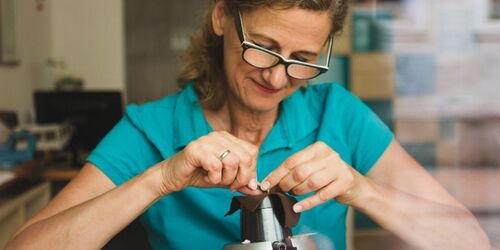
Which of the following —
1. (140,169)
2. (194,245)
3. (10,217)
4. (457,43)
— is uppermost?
(457,43)

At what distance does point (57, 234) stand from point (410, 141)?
485 millimetres

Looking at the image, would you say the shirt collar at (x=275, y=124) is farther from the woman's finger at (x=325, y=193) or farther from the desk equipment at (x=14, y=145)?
the desk equipment at (x=14, y=145)

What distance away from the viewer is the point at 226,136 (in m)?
0.67

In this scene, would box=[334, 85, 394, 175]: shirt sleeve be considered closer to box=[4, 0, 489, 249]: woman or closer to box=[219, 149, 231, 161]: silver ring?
box=[4, 0, 489, 249]: woman

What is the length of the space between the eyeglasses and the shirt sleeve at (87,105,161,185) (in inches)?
9.8

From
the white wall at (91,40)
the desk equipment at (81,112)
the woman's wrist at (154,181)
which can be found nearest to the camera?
the woman's wrist at (154,181)

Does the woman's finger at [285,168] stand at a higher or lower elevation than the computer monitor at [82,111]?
higher

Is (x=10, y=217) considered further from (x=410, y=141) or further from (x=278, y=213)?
(x=410, y=141)

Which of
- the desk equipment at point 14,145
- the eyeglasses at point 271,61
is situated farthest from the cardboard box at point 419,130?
the desk equipment at point 14,145

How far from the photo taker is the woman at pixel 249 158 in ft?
2.10

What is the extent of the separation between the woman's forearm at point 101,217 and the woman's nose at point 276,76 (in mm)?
224

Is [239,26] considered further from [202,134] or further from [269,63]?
[202,134]

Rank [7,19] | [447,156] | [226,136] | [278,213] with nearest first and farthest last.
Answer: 1. [447,156]
2. [278,213]
3. [226,136]
4. [7,19]

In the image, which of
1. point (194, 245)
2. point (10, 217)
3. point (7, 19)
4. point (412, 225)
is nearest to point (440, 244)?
point (412, 225)
